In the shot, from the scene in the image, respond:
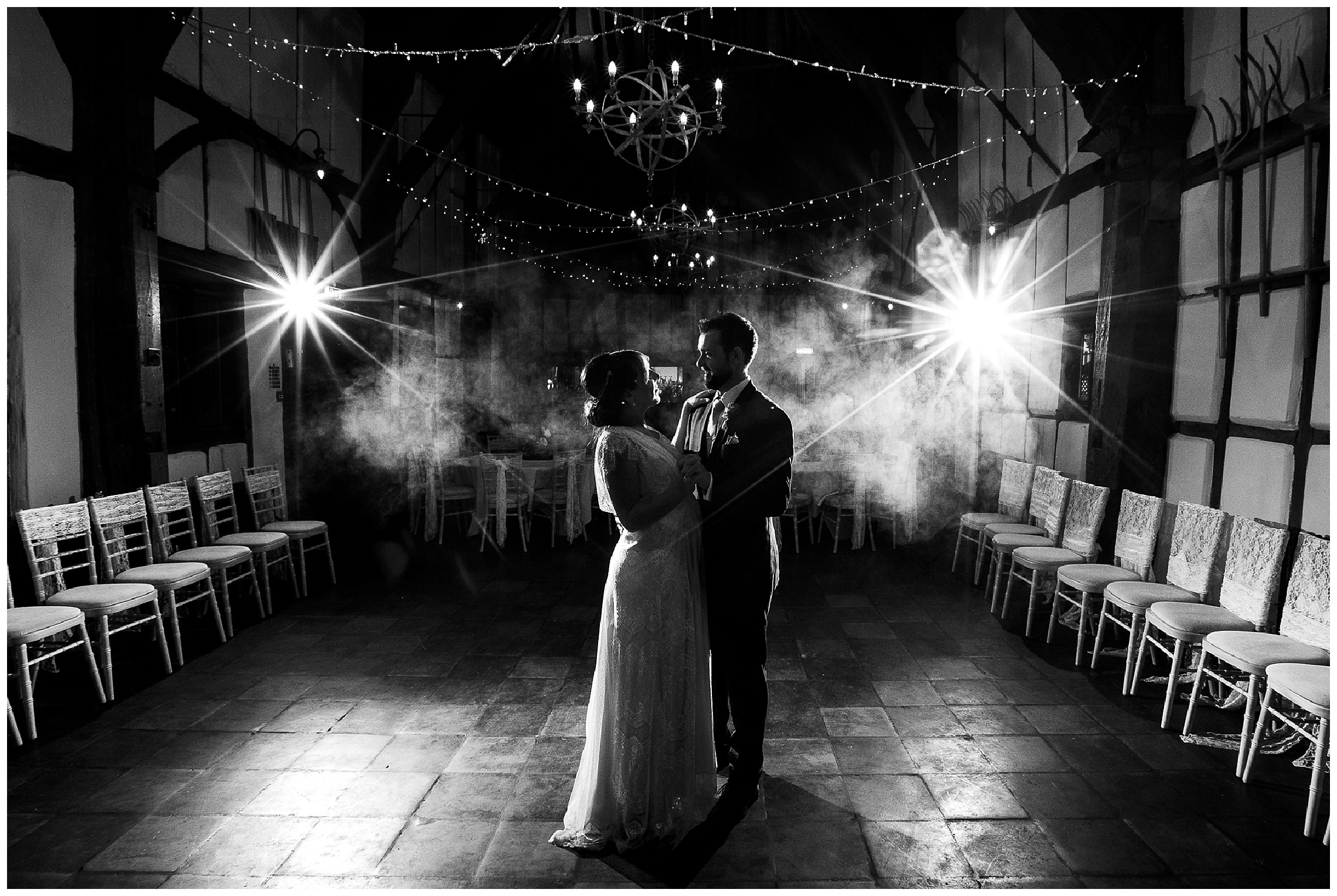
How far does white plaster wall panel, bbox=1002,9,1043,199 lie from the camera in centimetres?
642

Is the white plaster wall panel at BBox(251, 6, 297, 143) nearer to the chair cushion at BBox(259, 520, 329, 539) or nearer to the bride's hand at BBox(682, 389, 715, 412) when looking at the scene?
the chair cushion at BBox(259, 520, 329, 539)

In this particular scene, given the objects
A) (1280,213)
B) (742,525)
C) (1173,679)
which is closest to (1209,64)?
(1280,213)

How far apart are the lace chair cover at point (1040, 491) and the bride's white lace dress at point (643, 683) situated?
12.3 feet

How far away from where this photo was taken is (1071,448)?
235 inches

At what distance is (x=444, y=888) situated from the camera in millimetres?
2373

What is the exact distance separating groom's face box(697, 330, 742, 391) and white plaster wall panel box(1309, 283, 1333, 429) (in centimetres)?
254

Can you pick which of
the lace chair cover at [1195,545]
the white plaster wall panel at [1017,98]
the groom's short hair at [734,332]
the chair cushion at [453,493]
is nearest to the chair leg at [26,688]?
the groom's short hair at [734,332]

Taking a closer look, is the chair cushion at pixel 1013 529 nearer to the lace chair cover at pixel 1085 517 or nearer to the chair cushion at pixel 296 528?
the lace chair cover at pixel 1085 517

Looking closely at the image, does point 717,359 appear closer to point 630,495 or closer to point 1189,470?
point 630,495

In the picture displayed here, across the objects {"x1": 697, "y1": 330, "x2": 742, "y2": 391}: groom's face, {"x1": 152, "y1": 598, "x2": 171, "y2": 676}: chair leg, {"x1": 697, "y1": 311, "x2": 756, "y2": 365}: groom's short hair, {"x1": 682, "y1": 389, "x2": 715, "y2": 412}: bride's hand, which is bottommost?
{"x1": 152, "y1": 598, "x2": 171, "y2": 676}: chair leg

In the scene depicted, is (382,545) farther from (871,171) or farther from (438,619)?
(871,171)

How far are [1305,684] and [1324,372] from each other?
1466 mm

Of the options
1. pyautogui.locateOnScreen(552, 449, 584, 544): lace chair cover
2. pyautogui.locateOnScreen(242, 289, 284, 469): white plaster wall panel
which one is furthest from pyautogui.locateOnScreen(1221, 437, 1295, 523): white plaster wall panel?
pyautogui.locateOnScreen(242, 289, 284, 469): white plaster wall panel

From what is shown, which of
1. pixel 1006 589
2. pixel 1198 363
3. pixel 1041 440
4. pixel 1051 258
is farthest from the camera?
pixel 1041 440
